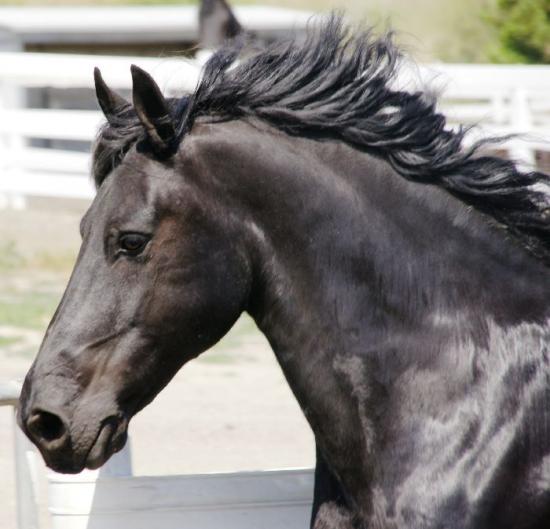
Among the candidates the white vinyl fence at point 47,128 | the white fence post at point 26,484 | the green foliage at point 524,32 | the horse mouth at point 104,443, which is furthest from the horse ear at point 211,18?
the horse mouth at point 104,443

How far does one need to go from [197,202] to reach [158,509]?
129cm

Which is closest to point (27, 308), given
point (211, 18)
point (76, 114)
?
point (76, 114)

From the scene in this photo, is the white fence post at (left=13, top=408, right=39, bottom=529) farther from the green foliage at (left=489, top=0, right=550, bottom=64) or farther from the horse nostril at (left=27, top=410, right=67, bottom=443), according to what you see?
the green foliage at (left=489, top=0, right=550, bottom=64)

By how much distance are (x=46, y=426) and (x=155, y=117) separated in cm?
81

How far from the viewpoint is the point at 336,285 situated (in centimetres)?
329

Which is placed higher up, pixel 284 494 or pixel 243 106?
pixel 243 106

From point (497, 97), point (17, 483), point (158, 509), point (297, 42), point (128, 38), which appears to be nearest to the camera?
point (297, 42)

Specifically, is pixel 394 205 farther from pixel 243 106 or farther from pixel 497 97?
pixel 497 97

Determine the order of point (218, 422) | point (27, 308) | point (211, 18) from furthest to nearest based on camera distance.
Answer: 1. point (211, 18)
2. point (27, 308)
3. point (218, 422)

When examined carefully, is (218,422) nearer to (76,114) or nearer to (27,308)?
(27,308)

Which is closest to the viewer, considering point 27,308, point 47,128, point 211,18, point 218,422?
point 218,422

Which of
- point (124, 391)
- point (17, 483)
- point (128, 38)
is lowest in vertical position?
point (128, 38)

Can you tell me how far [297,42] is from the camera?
350cm

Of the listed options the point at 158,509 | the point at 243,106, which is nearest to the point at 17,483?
the point at 158,509
